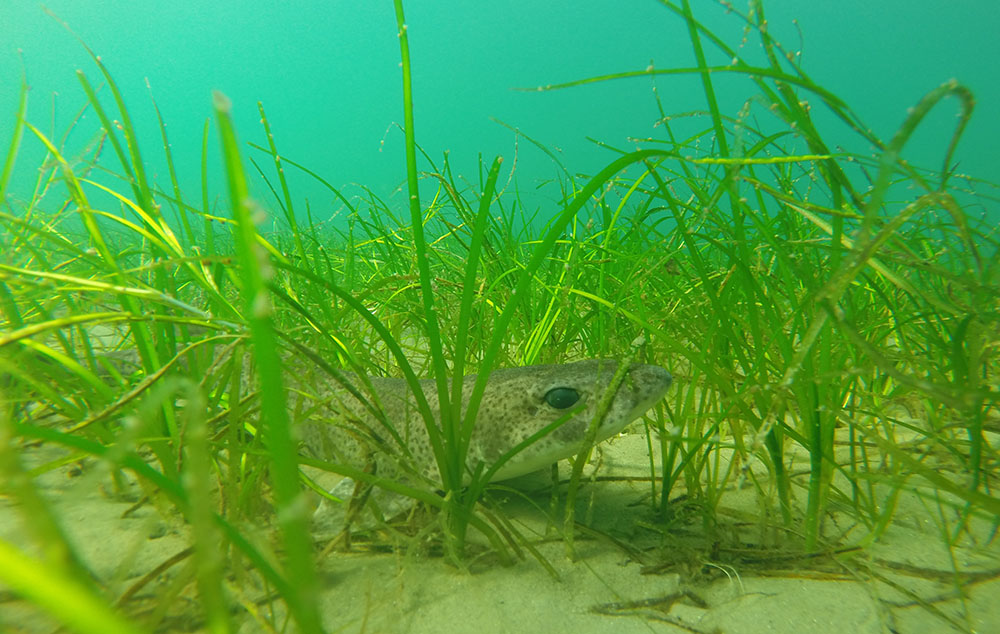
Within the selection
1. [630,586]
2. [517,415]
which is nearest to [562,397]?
[517,415]

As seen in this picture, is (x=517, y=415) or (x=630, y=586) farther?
(x=517, y=415)

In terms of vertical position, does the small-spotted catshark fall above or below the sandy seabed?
above

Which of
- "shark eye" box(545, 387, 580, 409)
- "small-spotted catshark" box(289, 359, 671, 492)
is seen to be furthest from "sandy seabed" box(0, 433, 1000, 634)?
"shark eye" box(545, 387, 580, 409)

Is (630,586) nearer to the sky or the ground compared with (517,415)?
nearer to the ground

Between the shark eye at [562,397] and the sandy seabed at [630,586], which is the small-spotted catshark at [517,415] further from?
Result: the sandy seabed at [630,586]

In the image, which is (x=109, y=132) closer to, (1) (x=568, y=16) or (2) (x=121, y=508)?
(2) (x=121, y=508)

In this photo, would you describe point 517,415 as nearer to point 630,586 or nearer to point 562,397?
point 562,397

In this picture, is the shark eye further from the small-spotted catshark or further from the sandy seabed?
the sandy seabed

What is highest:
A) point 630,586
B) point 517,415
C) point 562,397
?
point 562,397

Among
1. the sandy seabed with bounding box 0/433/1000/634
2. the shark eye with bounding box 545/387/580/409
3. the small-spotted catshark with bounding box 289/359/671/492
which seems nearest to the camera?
the sandy seabed with bounding box 0/433/1000/634
